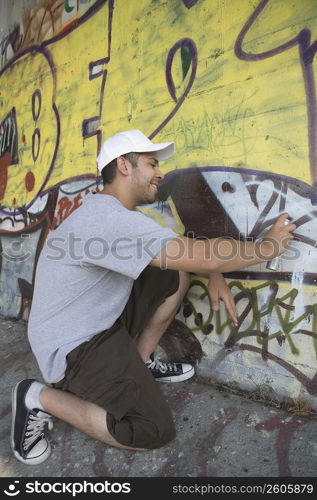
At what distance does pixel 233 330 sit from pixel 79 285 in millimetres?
1061

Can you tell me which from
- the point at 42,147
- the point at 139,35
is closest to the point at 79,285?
the point at 139,35

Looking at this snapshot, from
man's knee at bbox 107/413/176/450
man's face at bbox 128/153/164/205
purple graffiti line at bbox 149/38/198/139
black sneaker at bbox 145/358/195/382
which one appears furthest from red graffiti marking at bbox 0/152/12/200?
man's knee at bbox 107/413/176/450

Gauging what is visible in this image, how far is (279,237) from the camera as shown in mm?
2062

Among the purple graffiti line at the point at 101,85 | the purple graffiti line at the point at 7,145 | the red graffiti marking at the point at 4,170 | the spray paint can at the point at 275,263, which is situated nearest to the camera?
the spray paint can at the point at 275,263

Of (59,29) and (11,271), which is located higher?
(59,29)

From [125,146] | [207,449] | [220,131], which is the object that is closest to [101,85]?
[220,131]

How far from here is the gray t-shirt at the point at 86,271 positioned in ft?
6.09

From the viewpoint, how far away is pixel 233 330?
252cm

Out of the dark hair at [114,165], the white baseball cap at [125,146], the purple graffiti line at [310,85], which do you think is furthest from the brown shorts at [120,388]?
the purple graffiti line at [310,85]

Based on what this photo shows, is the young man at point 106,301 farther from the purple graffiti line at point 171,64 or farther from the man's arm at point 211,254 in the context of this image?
the purple graffiti line at point 171,64

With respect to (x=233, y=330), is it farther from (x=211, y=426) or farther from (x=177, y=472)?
(x=177, y=472)

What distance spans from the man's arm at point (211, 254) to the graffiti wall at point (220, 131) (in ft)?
1.23

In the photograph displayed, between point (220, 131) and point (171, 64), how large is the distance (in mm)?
666
